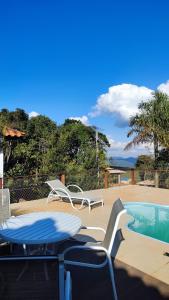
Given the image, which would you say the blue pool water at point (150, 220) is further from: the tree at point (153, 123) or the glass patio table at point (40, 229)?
the tree at point (153, 123)

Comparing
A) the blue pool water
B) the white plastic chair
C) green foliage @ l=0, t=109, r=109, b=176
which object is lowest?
the blue pool water

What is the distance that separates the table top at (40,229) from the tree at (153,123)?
1086 cm

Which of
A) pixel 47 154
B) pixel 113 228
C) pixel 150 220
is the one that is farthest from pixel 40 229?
pixel 47 154

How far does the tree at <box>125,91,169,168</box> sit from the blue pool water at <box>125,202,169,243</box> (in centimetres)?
578

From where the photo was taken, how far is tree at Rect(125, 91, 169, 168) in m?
14.3

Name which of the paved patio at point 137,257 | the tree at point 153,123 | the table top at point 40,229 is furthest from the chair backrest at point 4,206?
the tree at point 153,123

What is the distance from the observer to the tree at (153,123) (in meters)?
14.3

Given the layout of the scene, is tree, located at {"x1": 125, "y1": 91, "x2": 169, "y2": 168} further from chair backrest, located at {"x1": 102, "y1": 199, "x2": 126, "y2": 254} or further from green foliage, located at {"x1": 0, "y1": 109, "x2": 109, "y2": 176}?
chair backrest, located at {"x1": 102, "y1": 199, "x2": 126, "y2": 254}

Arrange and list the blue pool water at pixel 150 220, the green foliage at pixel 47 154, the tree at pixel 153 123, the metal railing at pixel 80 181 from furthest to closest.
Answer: the tree at pixel 153 123, the green foliage at pixel 47 154, the metal railing at pixel 80 181, the blue pool water at pixel 150 220

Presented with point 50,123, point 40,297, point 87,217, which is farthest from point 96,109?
point 40,297

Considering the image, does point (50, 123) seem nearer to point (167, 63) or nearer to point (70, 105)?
point (70, 105)

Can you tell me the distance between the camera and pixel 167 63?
16812mm

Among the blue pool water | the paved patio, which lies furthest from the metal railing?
the blue pool water

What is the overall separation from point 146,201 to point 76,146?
8.34 metres
